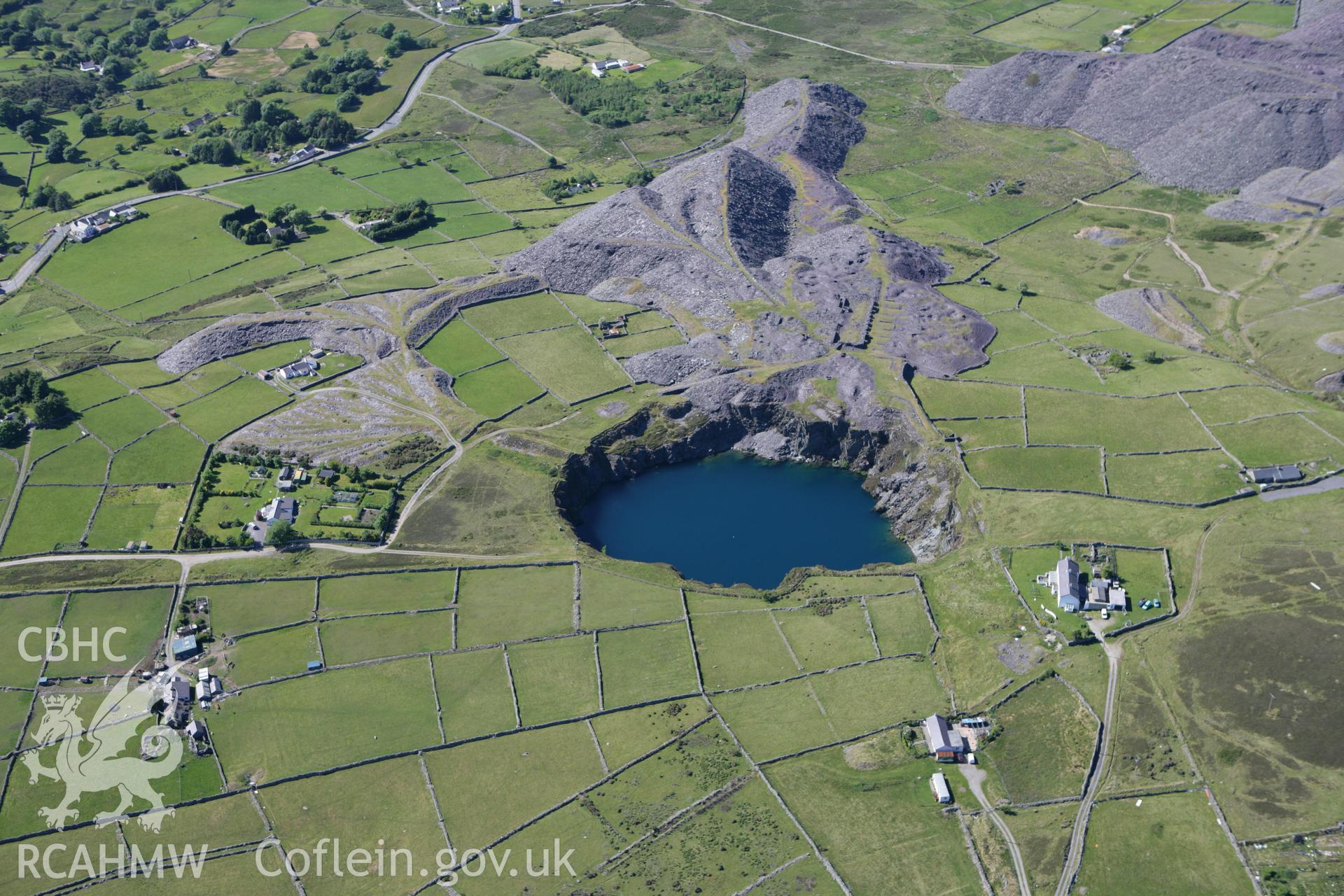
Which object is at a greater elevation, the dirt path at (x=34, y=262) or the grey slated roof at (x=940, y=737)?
the grey slated roof at (x=940, y=737)

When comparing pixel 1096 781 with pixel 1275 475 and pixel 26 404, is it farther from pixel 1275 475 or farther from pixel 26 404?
pixel 26 404

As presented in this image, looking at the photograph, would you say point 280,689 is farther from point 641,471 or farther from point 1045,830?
point 1045,830

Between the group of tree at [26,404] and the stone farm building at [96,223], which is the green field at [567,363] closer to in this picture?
the group of tree at [26,404]

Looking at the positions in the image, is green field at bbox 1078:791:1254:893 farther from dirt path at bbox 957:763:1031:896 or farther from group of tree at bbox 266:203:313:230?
group of tree at bbox 266:203:313:230

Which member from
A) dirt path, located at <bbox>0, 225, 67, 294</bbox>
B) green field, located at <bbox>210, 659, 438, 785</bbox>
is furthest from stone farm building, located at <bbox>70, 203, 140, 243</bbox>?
green field, located at <bbox>210, 659, 438, 785</bbox>

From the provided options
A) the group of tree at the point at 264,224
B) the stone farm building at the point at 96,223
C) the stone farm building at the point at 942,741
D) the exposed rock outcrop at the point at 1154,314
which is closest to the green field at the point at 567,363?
the group of tree at the point at 264,224

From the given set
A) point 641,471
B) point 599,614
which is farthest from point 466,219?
point 599,614
